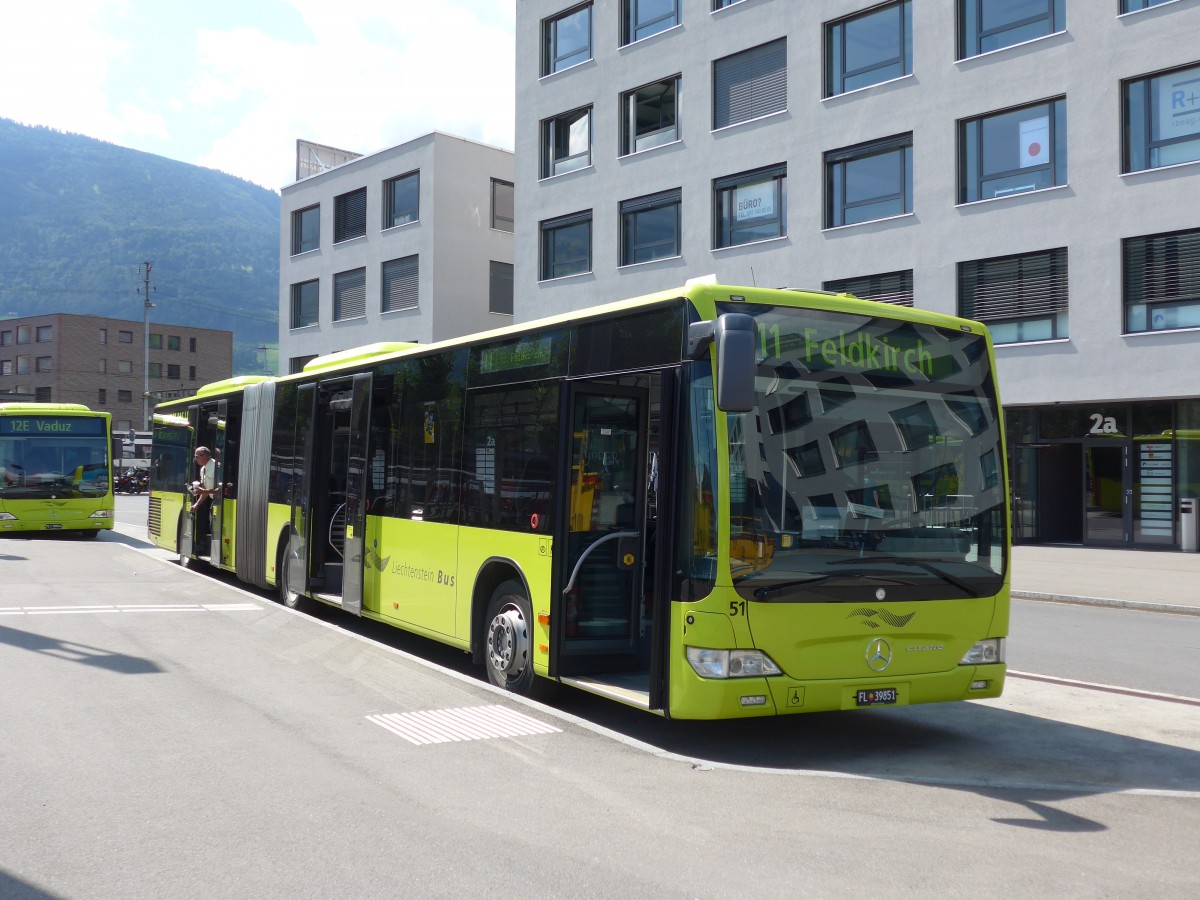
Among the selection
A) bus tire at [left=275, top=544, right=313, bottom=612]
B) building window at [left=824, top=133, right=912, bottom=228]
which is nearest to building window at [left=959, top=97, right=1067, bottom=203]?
building window at [left=824, top=133, right=912, bottom=228]

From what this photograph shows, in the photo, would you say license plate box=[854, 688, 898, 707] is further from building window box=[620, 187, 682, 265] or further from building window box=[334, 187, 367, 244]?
building window box=[334, 187, 367, 244]

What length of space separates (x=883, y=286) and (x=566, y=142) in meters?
12.6

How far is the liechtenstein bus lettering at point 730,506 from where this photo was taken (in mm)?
6391

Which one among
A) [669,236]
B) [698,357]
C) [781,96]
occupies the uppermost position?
[781,96]

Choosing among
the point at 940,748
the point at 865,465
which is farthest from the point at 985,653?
the point at 865,465

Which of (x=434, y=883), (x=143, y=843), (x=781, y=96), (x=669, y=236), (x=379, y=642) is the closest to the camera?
(x=434, y=883)

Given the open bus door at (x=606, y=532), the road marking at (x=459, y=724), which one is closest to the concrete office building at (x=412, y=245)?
the open bus door at (x=606, y=532)

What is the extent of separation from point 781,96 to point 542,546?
79.8 feet

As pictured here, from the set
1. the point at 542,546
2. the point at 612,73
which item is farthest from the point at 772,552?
the point at 612,73

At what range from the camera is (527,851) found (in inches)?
188

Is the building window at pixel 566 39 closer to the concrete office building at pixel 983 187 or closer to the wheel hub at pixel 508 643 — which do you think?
the concrete office building at pixel 983 187

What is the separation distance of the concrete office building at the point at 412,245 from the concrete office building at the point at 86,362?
58.3m

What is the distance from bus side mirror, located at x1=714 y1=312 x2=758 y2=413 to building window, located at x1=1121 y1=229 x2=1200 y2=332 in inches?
802

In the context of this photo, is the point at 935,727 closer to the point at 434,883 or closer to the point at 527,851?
the point at 527,851
